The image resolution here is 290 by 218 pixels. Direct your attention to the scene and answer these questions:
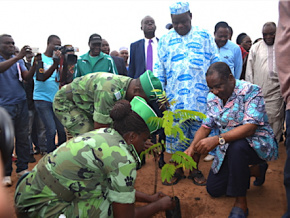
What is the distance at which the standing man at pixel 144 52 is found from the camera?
4711mm

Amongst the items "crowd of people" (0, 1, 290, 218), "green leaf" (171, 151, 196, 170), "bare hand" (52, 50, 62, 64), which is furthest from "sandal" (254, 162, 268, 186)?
"bare hand" (52, 50, 62, 64)

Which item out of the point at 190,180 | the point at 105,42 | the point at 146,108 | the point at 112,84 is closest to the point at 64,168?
the point at 146,108

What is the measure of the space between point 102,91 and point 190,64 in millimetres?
1455

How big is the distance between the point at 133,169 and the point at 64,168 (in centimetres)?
49

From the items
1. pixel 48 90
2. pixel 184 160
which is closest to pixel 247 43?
pixel 48 90

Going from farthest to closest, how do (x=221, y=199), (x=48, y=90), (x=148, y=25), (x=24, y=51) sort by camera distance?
(x=148, y=25), (x=48, y=90), (x=24, y=51), (x=221, y=199)

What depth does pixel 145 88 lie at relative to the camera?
265 centimetres

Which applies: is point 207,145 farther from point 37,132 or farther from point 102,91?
point 37,132

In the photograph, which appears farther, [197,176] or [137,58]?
[137,58]

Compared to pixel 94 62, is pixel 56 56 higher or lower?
higher

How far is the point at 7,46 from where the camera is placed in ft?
12.5

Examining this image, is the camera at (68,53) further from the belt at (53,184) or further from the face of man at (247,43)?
the face of man at (247,43)

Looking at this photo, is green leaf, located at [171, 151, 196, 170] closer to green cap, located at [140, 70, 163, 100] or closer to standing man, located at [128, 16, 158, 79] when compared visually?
green cap, located at [140, 70, 163, 100]

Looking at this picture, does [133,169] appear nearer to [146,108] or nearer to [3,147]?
[146,108]
